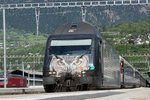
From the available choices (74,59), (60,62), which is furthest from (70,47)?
(60,62)

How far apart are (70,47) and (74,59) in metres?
1.03

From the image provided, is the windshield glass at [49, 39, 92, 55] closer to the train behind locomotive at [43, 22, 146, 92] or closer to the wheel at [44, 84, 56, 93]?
the train behind locomotive at [43, 22, 146, 92]

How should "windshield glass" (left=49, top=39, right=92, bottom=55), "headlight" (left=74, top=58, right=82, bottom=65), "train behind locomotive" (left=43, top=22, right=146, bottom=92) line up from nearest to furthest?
1. "headlight" (left=74, top=58, right=82, bottom=65)
2. "train behind locomotive" (left=43, top=22, right=146, bottom=92)
3. "windshield glass" (left=49, top=39, right=92, bottom=55)

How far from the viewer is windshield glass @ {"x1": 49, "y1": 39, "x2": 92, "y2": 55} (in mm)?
32250

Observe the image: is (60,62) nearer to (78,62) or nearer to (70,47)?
(78,62)

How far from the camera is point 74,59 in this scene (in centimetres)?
3173

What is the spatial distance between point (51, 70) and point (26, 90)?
10.9 metres

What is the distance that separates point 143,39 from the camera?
105 metres

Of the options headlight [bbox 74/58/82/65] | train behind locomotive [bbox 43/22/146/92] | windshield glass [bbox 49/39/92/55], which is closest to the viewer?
headlight [bbox 74/58/82/65]

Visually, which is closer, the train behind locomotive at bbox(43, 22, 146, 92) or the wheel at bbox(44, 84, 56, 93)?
the train behind locomotive at bbox(43, 22, 146, 92)

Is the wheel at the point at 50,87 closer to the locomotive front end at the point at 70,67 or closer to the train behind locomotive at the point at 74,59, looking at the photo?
the train behind locomotive at the point at 74,59

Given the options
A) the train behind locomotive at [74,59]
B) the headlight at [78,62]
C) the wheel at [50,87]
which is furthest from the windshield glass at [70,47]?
the wheel at [50,87]

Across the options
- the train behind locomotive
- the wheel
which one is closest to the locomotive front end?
the train behind locomotive

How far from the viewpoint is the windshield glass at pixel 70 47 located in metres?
32.2
